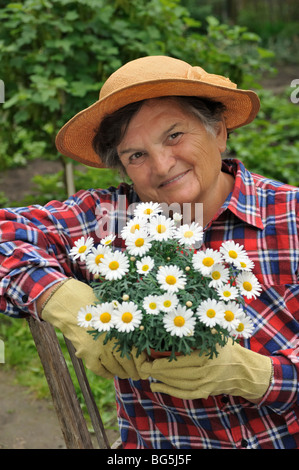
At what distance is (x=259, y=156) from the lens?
5.39m

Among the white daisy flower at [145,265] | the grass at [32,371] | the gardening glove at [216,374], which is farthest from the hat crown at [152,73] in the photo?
the grass at [32,371]

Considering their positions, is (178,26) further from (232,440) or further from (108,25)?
(232,440)

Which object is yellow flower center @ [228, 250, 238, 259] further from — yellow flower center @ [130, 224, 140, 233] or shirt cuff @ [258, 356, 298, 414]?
shirt cuff @ [258, 356, 298, 414]

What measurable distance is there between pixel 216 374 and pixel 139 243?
37 centimetres

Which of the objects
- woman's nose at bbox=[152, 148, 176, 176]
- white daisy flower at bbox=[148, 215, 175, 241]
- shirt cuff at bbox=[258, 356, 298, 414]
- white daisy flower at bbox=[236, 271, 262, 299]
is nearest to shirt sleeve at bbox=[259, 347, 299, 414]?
shirt cuff at bbox=[258, 356, 298, 414]

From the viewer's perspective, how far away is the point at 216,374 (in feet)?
→ 4.05

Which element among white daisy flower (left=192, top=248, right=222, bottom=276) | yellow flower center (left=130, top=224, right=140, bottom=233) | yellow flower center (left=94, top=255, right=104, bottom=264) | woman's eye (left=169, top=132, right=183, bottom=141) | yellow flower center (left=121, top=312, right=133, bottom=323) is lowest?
yellow flower center (left=121, top=312, right=133, bottom=323)

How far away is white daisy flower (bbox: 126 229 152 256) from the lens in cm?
117

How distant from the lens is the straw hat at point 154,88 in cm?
144

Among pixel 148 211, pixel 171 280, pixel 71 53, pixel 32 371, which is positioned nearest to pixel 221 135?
pixel 148 211

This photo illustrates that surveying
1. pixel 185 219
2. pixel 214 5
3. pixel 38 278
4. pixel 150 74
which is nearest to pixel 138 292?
pixel 38 278

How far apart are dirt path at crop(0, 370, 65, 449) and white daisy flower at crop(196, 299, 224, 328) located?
181 cm

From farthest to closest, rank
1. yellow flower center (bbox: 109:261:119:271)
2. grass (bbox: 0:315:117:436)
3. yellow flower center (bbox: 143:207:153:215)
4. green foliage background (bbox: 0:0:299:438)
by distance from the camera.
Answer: green foliage background (bbox: 0:0:299:438) → grass (bbox: 0:315:117:436) → yellow flower center (bbox: 143:207:153:215) → yellow flower center (bbox: 109:261:119:271)

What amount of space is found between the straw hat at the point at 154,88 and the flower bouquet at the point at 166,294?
0.43 meters
